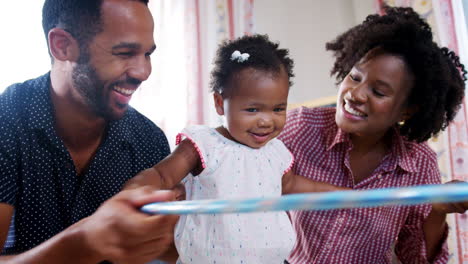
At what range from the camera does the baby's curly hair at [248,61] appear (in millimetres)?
987

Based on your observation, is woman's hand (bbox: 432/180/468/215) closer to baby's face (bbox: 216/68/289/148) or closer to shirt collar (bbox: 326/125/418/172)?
shirt collar (bbox: 326/125/418/172)

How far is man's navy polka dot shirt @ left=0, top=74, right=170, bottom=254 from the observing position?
92 centimetres

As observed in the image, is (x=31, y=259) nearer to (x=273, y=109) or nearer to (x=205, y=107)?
(x=273, y=109)

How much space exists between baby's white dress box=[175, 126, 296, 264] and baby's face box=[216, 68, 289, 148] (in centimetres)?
4

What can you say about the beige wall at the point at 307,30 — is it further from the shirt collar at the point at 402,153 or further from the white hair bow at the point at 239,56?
the white hair bow at the point at 239,56

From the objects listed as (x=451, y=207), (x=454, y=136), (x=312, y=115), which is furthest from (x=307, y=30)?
(x=451, y=207)

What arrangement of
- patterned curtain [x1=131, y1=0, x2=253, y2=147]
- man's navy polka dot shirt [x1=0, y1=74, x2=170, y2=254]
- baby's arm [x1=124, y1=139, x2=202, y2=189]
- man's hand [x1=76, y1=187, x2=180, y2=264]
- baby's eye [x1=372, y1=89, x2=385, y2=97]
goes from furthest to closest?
patterned curtain [x1=131, y1=0, x2=253, y2=147] < baby's eye [x1=372, y1=89, x2=385, y2=97] < man's navy polka dot shirt [x1=0, y1=74, x2=170, y2=254] < baby's arm [x1=124, y1=139, x2=202, y2=189] < man's hand [x1=76, y1=187, x2=180, y2=264]

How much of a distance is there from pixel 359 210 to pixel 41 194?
88cm

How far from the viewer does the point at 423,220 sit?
48.2 inches

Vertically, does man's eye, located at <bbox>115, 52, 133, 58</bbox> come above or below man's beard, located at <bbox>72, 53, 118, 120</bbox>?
above

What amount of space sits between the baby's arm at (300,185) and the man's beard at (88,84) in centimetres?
49

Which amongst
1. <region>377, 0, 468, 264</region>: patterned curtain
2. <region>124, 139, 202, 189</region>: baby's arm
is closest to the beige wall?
<region>377, 0, 468, 264</region>: patterned curtain

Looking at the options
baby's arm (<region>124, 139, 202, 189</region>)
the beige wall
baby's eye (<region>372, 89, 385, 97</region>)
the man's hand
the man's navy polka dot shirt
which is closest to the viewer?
the man's hand

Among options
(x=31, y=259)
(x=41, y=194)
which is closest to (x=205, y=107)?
(x=41, y=194)
